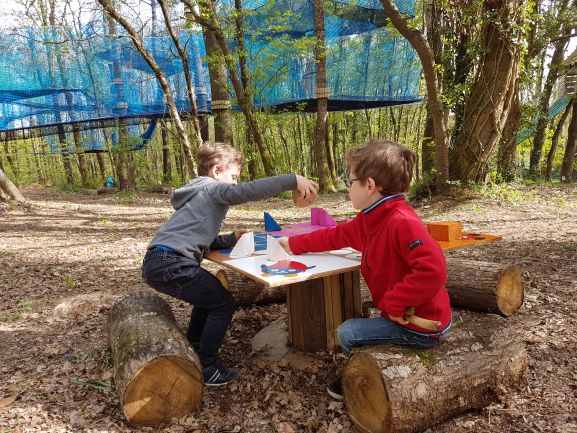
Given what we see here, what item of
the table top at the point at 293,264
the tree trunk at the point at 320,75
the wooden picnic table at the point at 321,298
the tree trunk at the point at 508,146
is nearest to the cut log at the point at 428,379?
the table top at the point at 293,264

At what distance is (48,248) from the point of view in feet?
22.3

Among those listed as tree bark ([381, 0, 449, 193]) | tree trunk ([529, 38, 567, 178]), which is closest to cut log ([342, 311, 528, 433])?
tree bark ([381, 0, 449, 193])

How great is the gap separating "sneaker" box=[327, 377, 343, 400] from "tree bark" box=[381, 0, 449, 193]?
22.3 feet

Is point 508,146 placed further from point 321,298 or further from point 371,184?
point 371,184

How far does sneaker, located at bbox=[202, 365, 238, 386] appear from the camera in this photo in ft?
9.65

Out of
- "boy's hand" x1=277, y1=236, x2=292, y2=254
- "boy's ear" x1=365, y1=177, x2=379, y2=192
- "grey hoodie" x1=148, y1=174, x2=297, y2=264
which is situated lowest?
"boy's hand" x1=277, y1=236, x2=292, y2=254

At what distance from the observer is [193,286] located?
2773mm

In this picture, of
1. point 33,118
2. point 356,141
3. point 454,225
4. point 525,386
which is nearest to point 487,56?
point 454,225

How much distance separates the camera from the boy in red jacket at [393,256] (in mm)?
2125

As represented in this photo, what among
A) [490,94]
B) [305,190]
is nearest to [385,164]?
[305,190]

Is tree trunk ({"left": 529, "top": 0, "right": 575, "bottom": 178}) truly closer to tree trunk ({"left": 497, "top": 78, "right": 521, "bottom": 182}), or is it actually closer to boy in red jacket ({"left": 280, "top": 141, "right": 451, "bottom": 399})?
tree trunk ({"left": 497, "top": 78, "right": 521, "bottom": 182})

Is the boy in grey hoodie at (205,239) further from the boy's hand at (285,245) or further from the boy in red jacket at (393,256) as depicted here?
the boy in red jacket at (393,256)

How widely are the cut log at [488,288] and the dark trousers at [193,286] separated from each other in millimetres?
1931

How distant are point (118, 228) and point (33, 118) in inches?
254
